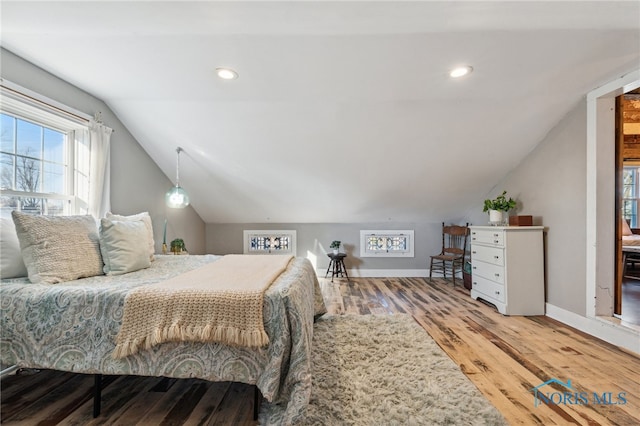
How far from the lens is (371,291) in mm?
3857

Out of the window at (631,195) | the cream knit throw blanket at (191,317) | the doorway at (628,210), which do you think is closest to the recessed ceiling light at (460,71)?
the doorway at (628,210)

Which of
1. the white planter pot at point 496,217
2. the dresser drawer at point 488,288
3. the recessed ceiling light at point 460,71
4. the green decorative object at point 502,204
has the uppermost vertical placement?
the recessed ceiling light at point 460,71

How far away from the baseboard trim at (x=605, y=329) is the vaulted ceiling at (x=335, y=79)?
6.03ft

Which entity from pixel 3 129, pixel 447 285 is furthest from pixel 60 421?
pixel 447 285

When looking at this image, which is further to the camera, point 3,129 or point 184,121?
point 184,121

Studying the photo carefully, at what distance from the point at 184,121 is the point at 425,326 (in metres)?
3.26

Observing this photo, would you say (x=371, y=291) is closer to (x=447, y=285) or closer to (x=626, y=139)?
(x=447, y=285)

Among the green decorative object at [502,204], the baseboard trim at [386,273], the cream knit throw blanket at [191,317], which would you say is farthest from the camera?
the baseboard trim at [386,273]

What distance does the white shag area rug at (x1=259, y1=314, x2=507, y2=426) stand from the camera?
1.37 m

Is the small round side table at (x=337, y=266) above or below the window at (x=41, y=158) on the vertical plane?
below

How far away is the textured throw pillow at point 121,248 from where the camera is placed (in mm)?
1871

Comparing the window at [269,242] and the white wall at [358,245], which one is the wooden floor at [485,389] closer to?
the white wall at [358,245]

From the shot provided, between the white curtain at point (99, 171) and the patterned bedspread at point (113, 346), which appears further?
the white curtain at point (99, 171)

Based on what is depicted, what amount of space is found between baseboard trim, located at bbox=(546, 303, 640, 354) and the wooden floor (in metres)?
0.08
